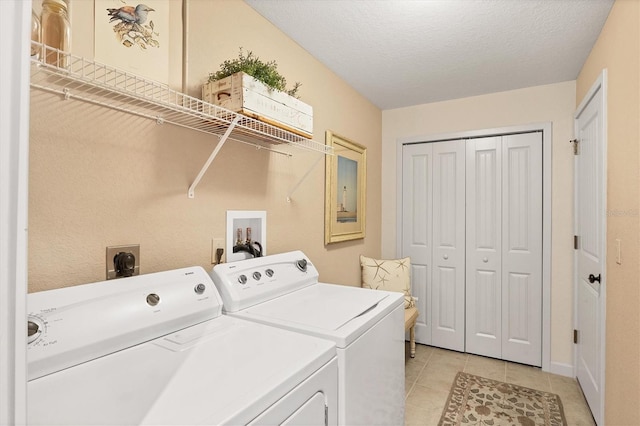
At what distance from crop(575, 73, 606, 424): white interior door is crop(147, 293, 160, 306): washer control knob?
2338mm

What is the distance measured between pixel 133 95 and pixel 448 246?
9.70 feet

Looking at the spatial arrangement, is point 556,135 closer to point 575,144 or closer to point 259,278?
point 575,144

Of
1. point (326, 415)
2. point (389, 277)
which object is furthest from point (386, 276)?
point (326, 415)

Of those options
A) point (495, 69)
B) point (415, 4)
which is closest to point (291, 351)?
point (415, 4)

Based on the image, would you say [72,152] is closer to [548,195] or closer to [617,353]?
[617,353]

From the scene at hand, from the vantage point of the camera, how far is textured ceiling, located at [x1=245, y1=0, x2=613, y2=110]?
71.7 inches

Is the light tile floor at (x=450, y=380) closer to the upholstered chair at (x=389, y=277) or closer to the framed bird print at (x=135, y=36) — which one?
the upholstered chair at (x=389, y=277)

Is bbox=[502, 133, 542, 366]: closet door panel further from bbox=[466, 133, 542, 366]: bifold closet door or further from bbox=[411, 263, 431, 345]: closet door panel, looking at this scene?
bbox=[411, 263, 431, 345]: closet door panel

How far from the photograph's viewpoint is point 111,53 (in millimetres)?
1178

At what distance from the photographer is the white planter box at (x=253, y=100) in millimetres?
1347

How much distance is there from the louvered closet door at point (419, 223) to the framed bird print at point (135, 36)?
256 cm

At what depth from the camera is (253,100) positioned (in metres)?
1.38

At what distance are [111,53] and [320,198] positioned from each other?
60.5 inches

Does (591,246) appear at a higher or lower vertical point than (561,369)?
higher
